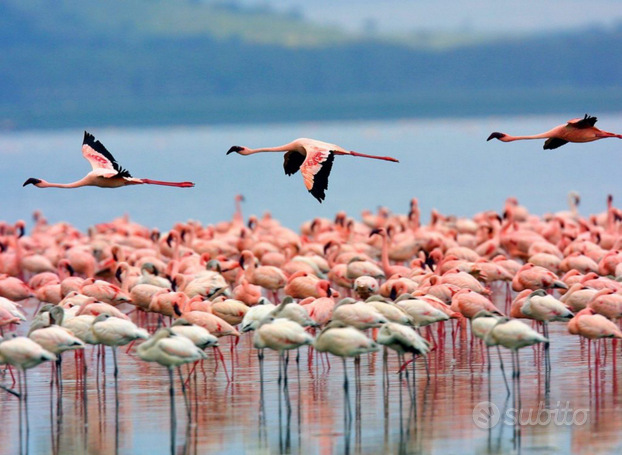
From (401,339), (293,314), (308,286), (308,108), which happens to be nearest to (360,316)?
(293,314)

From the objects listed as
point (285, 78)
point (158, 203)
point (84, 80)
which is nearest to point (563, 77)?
point (285, 78)

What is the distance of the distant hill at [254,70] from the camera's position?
129750 mm

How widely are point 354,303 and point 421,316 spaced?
70 cm

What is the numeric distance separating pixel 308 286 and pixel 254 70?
137703 millimetres

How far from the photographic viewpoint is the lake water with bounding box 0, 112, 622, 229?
3738cm

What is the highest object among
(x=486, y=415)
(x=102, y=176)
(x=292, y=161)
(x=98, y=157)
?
(x=98, y=157)

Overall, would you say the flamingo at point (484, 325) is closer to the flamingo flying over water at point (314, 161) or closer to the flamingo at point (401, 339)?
the flamingo at point (401, 339)

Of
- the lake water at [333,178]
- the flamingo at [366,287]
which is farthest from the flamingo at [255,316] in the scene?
the lake water at [333,178]

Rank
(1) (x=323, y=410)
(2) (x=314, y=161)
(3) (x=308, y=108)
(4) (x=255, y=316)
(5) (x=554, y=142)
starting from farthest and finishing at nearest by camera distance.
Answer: (3) (x=308, y=108) < (5) (x=554, y=142) < (2) (x=314, y=161) < (4) (x=255, y=316) < (1) (x=323, y=410)

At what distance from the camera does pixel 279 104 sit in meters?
134

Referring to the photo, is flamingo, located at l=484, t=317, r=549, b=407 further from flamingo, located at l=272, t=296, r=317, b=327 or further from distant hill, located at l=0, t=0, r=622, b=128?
distant hill, located at l=0, t=0, r=622, b=128

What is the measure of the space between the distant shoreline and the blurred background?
40 centimetres

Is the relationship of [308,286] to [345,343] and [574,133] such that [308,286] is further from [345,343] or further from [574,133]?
[345,343]

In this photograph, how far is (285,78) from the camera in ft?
490
